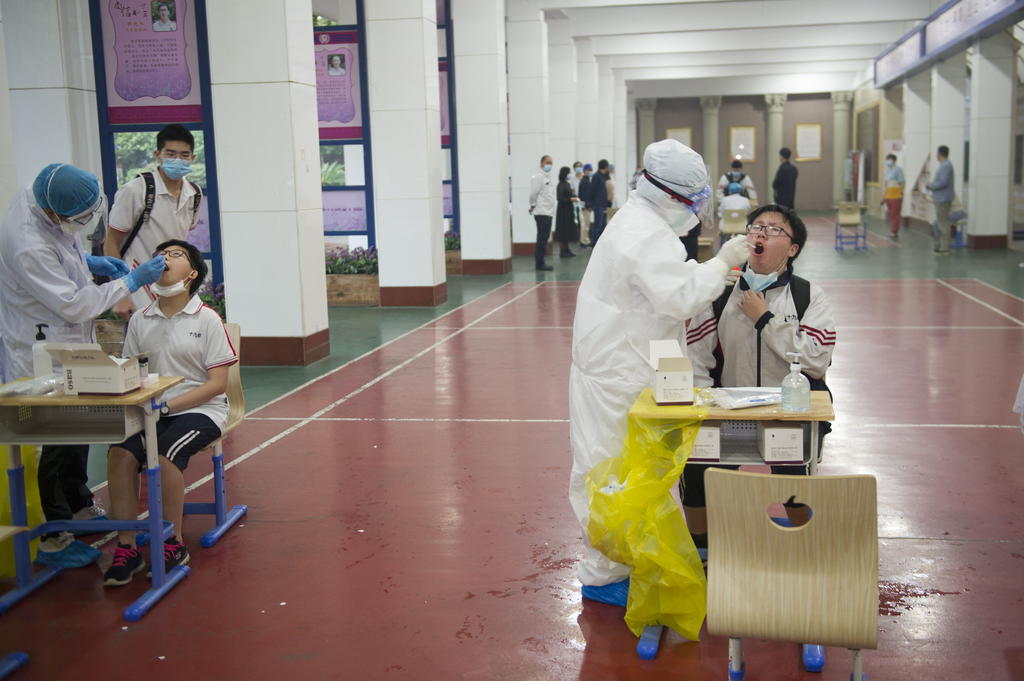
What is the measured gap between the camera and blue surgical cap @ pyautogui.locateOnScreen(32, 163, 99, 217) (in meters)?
4.36

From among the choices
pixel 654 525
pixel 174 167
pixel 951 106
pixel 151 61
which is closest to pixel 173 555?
pixel 654 525

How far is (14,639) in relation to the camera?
3.92 m

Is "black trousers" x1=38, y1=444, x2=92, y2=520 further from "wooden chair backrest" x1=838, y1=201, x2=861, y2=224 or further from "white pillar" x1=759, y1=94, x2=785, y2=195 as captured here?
"white pillar" x1=759, y1=94, x2=785, y2=195

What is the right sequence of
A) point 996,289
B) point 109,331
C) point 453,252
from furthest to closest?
1. point 453,252
2. point 996,289
3. point 109,331

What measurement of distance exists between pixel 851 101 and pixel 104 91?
33269 mm

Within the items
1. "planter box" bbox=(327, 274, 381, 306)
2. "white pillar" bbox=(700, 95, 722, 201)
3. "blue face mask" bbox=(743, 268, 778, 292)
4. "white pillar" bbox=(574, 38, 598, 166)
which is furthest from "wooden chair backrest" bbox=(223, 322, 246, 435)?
"white pillar" bbox=(700, 95, 722, 201)

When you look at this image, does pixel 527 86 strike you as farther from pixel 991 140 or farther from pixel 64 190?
pixel 64 190

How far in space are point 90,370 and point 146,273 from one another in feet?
2.26

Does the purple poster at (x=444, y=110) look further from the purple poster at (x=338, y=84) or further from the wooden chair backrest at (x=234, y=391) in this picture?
the wooden chair backrest at (x=234, y=391)

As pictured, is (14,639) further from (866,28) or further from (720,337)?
(866,28)

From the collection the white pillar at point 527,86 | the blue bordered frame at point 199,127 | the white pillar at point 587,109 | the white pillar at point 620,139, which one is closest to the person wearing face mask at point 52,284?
the blue bordered frame at point 199,127

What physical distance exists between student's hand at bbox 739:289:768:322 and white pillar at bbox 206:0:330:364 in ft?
A: 18.7

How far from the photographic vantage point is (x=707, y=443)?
3572 millimetres

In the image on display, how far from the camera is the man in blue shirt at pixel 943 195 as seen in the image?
17844 millimetres
